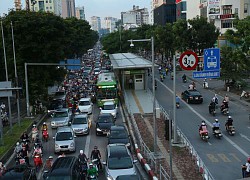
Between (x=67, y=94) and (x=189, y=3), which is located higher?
(x=189, y=3)

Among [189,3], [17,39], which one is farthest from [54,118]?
[189,3]

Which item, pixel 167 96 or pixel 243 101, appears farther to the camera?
pixel 167 96

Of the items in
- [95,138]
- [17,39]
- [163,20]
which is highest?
[163,20]

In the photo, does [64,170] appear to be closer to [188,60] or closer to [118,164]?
[118,164]

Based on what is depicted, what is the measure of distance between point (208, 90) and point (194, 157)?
28608 mm

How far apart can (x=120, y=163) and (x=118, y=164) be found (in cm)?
12

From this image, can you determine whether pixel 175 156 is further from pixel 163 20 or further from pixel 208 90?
pixel 163 20

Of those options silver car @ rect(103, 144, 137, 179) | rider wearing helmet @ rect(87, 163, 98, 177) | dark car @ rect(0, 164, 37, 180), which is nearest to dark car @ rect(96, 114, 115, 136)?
silver car @ rect(103, 144, 137, 179)

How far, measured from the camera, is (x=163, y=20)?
13412 cm

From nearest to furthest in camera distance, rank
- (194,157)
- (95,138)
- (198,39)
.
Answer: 1. (194,157)
2. (95,138)
3. (198,39)

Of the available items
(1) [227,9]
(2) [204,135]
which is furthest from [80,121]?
(1) [227,9]

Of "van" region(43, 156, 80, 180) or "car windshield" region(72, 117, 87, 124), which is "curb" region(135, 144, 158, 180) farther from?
"car windshield" region(72, 117, 87, 124)

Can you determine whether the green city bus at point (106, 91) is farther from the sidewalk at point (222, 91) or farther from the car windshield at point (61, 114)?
the sidewalk at point (222, 91)

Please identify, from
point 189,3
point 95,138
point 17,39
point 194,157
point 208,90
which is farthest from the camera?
point 189,3
